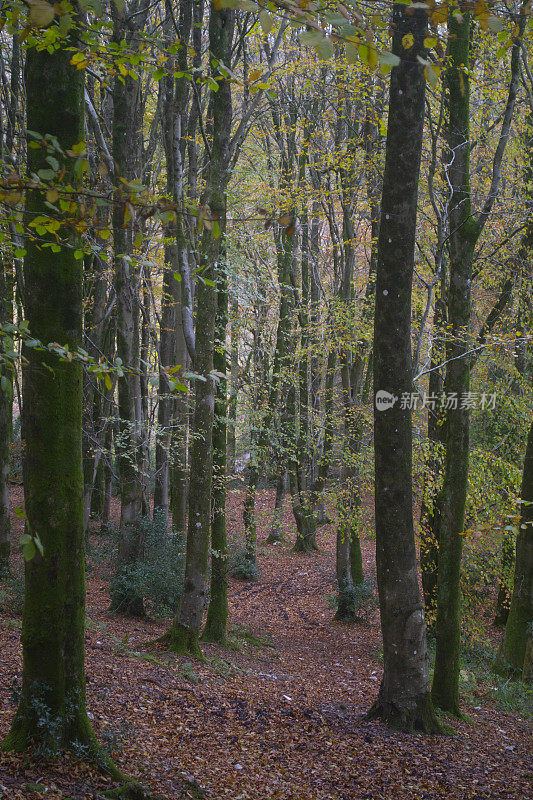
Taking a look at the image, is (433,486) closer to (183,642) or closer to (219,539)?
(219,539)

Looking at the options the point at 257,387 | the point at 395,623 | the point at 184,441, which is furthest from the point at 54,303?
the point at 257,387

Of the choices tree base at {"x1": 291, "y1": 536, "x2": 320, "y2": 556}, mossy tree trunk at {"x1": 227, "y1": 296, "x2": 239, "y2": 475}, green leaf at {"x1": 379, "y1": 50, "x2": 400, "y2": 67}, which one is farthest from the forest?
tree base at {"x1": 291, "y1": 536, "x2": 320, "y2": 556}

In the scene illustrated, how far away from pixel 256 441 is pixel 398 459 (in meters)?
10.9

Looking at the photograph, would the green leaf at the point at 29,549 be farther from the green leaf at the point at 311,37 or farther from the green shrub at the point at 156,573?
the green shrub at the point at 156,573

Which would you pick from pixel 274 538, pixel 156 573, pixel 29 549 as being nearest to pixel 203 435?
pixel 156 573

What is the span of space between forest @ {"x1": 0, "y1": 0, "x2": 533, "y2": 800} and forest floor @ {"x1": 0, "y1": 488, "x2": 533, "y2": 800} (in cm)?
4

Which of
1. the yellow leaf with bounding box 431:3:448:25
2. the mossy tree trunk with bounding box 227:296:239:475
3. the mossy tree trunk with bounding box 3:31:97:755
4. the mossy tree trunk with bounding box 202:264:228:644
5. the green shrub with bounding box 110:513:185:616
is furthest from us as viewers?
the mossy tree trunk with bounding box 227:296:239:475

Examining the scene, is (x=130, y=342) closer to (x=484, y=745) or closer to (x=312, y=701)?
(x=312, y=701)

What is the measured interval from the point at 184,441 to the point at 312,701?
5.90 meters

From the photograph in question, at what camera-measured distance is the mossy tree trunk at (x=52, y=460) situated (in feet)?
11.3

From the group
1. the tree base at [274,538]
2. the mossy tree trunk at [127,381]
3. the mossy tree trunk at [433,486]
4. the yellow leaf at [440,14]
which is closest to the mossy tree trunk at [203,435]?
the mossy tree trunk at [127,381]

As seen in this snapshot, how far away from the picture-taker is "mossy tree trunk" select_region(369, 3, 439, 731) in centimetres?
545

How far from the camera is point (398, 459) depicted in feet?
18.2

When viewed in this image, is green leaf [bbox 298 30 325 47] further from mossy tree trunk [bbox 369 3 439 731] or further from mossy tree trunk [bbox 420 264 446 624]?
mossy tree trunk [bbox 420 264 446 624]
